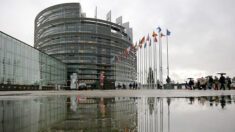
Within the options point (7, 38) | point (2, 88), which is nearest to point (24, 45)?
point (7, 38)

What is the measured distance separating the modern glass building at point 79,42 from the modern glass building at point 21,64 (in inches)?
1020

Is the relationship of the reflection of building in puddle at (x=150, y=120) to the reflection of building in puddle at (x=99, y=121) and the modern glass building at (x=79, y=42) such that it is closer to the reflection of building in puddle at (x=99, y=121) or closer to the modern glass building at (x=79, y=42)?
the reflection of building in puddle at (x=99, y=121)

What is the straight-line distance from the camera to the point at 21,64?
34.7 metres

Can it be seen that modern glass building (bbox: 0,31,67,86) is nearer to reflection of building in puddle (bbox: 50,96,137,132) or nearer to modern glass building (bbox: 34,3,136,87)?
modern glass building (bbox: 34,3,136,87)

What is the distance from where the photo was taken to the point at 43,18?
3514 inches

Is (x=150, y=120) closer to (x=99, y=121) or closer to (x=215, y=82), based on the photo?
(x=99, y=121)

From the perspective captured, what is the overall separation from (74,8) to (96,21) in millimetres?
12742

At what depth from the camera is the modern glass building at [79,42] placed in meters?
78.4

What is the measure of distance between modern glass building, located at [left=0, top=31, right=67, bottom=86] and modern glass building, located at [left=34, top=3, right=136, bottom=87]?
85.0ft

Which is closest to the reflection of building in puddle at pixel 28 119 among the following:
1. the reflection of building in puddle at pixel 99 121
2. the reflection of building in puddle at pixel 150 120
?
the reflection of building in puddle at pixel 99 121

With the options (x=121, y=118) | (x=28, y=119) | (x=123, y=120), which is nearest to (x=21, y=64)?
(x=28, y=119)

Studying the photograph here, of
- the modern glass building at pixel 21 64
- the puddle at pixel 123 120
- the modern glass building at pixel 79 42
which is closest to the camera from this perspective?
the puddle at pixel 123 120

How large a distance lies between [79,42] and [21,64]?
45593mm

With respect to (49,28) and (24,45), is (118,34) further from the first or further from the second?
(24,45)
